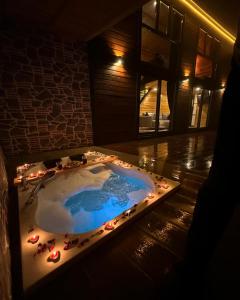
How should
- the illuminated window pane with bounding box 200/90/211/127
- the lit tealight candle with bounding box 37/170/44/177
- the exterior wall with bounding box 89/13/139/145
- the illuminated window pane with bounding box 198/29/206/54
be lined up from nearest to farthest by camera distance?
the lit tealight candle with bounding box 37/170/44/177 < the exterior wall with bounding box 89/13/139/145 < the illuminated window pane with bounding box 198/29/206/54 < the illuminated window pane with bounding box 200/90/211/127

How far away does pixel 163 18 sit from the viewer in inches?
206

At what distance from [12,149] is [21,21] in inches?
99.9

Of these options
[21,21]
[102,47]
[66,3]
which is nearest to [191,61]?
[102,47]

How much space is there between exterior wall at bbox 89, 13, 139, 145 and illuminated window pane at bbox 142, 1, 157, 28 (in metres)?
0.71

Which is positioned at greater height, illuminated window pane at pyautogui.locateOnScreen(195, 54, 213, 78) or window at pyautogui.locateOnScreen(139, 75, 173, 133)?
illuminated window pane at pyautogui.locateOnScreen(195, 54, 213, 78)

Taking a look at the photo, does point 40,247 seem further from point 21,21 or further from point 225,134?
point 21,21

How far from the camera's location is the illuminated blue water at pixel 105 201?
1989 mm

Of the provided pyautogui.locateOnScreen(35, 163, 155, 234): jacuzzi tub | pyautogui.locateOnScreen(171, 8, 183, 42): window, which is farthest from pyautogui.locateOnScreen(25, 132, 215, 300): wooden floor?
pyautogui.locateOnScreen(171, 8, 183, 42): window

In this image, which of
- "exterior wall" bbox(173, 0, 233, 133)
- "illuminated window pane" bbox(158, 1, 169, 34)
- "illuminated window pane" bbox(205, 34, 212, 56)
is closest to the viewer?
"illuminated window pane" bbox(158, 1, 169, 34)

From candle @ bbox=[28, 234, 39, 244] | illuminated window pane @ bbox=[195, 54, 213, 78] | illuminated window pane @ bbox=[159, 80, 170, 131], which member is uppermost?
illuminated window pane @ bbox=[195, 54, 213, 78]

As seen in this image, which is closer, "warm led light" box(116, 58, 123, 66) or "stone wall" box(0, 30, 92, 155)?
"stone wall" box(0, 30, 92, 155)

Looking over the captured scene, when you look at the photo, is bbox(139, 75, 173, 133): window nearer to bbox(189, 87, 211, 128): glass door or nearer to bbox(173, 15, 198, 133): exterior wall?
bbox(173, 15, 198, 133): exterior wall

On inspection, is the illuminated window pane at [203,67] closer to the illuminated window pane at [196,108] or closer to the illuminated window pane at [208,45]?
the illuminated window pane at [208,45]

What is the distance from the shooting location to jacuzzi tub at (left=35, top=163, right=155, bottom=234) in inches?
70.3
